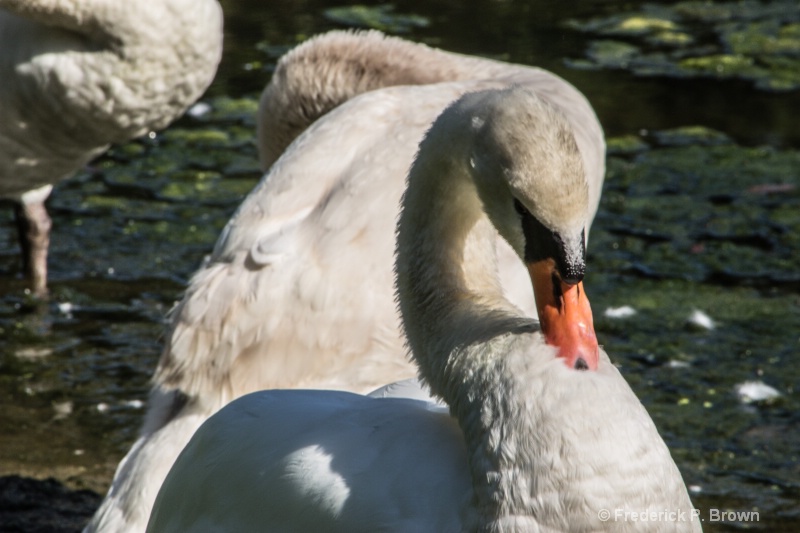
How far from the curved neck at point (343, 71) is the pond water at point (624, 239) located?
0.96 metres

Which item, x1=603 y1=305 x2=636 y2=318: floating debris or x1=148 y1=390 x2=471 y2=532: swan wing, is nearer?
x1=148 y1=390 x2=471 y2=532: swan wing

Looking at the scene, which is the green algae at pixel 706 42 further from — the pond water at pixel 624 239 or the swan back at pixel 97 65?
the swan back at pixel 97 65

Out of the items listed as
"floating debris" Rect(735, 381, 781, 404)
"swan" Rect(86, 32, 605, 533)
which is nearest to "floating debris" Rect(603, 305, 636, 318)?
"floating debris" Rect(735, 381, 781, 404)

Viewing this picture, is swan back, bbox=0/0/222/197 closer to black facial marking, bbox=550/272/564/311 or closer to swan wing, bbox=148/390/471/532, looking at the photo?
swan wing, bbox=148/390/471/532

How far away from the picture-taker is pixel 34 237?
18.5 ft

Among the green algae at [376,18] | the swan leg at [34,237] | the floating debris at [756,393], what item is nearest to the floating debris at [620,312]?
the floating debris at [756,393]

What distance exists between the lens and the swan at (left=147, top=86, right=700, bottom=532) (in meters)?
2.23

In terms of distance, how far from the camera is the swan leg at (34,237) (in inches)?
222

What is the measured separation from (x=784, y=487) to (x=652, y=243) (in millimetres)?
2045

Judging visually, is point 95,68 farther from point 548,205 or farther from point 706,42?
point 706,42

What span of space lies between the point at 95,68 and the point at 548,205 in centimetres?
284

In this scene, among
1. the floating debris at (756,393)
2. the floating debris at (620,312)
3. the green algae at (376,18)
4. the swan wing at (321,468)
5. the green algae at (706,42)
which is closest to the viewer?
the swan wing at (321,468)

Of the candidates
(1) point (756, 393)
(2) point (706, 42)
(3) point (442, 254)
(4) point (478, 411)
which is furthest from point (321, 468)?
(2) point (706, 42)

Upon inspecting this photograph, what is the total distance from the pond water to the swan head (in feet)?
5.50
